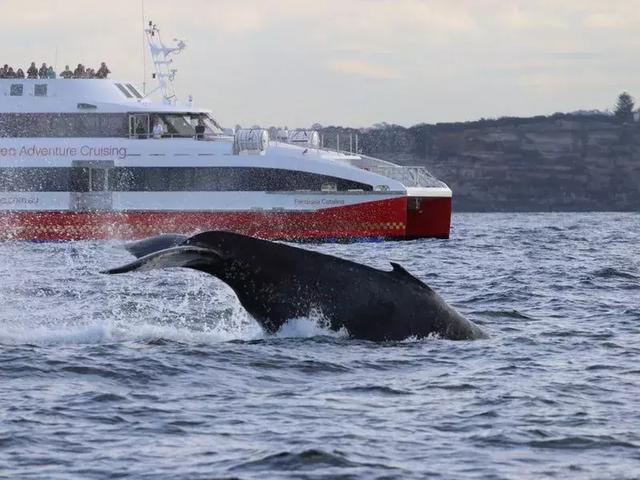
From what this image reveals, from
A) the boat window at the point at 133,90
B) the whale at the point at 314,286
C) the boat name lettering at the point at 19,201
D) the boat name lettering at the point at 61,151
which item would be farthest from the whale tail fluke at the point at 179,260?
the boat window at the point at 133,90

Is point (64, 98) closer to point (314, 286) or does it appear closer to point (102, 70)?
point (102, 70)

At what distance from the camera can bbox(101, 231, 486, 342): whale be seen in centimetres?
1245

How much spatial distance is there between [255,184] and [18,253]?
26.8 feet

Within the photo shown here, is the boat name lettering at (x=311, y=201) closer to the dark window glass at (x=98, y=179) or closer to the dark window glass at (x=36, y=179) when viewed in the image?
the dark window glass at (x=98, y=179)

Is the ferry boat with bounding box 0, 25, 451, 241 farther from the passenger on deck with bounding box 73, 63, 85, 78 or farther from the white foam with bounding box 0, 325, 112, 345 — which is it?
the white foam with bounding box 0, 325, 112, 345

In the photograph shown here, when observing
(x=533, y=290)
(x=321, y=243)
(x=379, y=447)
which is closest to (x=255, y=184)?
(x=321, y=243)

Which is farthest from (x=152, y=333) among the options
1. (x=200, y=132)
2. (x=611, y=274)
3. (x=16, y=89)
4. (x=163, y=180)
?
(x=16, y=89)

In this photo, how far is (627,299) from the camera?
69.8 ft

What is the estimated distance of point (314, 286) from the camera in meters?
12.8

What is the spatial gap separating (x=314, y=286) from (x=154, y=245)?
64.6 inches

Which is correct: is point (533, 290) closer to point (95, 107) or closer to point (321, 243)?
point (321, 243)

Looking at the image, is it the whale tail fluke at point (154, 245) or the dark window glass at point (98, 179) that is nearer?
the whale tail fluke at point (154, 245)

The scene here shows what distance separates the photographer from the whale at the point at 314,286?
1245 cm

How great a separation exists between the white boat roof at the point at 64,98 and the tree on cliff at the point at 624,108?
160 meters
